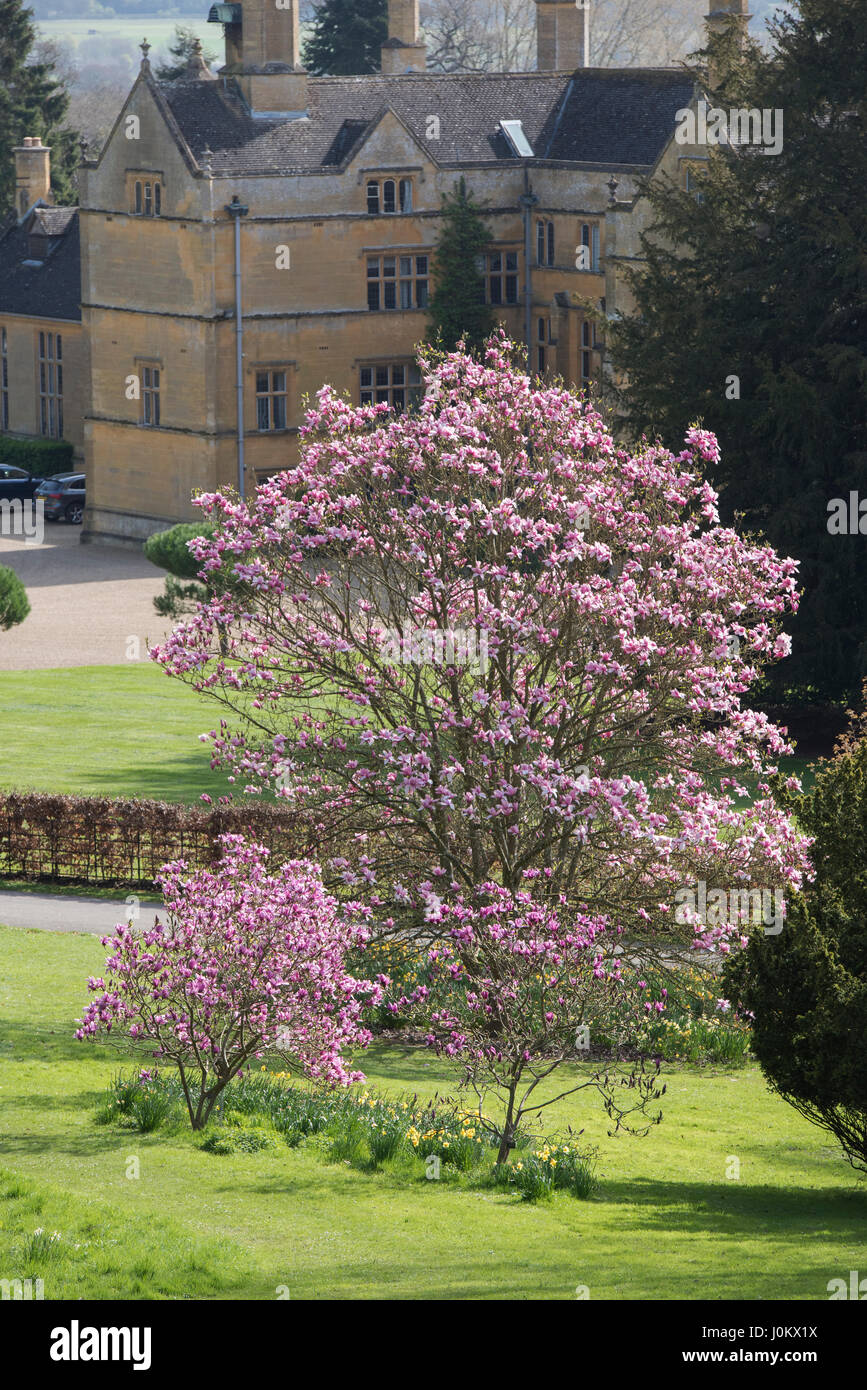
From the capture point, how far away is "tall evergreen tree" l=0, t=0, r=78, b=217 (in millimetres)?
76250

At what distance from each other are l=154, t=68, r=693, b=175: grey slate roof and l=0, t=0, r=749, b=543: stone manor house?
0.07 meters

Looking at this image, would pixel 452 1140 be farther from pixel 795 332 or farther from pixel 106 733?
pixel 795 332

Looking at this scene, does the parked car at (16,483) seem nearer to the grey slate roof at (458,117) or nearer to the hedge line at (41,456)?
the hedge line at (41,456)

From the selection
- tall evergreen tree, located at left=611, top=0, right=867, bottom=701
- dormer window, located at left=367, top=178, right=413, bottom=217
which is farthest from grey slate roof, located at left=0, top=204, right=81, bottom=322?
tall evergreen tree, located at left=611, top=0, right=867, bottom=701

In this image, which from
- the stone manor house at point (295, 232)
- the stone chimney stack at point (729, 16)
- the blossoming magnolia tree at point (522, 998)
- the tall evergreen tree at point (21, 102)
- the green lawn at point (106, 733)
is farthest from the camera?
the tall evergreen tree at point (21, 102)

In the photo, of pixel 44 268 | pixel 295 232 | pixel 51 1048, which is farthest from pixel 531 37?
pixel 51 1048

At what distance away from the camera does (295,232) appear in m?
54.1

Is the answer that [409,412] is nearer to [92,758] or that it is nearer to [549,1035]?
[549,1035]

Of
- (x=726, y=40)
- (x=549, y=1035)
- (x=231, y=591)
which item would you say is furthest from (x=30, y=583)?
(x=549, y=1035)

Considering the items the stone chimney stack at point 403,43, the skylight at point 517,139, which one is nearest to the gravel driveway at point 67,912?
the skylight at point 517,139

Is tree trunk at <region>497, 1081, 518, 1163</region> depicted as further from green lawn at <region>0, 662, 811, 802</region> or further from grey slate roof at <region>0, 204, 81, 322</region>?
grey slate roof at <region>0, 204, 81, 322</region>

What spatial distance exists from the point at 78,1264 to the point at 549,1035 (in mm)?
5232

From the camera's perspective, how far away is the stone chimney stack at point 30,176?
73.8 m

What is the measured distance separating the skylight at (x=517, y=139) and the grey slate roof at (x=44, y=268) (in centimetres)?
1578
